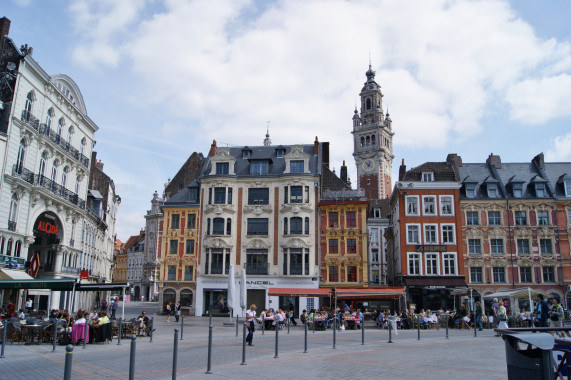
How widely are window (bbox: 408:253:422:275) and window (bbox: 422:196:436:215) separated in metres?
3.85

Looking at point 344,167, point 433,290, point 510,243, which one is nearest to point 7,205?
point 433,290

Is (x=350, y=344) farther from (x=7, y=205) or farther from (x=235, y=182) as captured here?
(x=235, y=182)

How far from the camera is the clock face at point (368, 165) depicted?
107900mm

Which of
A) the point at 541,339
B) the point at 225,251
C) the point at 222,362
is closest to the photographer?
the point at 541,339

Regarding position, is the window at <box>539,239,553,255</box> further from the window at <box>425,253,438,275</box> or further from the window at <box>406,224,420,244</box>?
the window at <box>406,224,420,244</box>

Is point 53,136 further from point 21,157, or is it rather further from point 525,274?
point 525,274

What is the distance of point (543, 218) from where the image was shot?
41531mm

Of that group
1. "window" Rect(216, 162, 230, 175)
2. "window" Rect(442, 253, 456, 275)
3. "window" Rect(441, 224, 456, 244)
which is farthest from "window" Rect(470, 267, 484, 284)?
"window" Rect(216, 162, 230, 175)

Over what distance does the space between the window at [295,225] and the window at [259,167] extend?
212 inches

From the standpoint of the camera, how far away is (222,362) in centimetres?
1291

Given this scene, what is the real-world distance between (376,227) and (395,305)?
3116cm

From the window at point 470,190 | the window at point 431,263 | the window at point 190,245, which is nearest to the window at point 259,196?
the window at point 190,245

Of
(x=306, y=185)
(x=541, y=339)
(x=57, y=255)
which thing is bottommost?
(x=541, y=339)

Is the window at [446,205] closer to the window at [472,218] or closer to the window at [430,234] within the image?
the window at [430,234]
